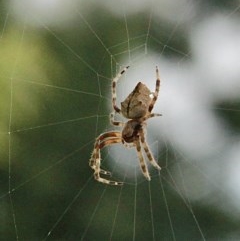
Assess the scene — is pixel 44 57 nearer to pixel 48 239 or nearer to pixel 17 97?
pixel 17 97

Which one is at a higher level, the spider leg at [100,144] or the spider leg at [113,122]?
the spider leg at [113,122]

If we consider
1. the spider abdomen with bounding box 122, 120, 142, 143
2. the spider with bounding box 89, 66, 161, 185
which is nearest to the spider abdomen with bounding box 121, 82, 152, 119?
the spider with bounding box 89, 66, 161, 185

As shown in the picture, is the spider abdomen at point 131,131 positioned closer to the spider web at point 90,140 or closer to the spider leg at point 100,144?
the spider leg at point 100,144

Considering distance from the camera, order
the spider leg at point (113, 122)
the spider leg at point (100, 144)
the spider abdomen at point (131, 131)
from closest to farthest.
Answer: the spider leg at point (113, 122)
the spider abdomen at point (131, 131)
the spider leg at point (100, 144)

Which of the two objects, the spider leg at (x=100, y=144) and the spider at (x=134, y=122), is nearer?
the spider at (x=134, y=122)

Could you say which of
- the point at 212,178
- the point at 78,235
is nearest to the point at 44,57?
the point at 78,235

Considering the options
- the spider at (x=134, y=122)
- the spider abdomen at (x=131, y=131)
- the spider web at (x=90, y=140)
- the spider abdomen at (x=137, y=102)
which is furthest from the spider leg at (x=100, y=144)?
the spider web at (x=90, y=140)

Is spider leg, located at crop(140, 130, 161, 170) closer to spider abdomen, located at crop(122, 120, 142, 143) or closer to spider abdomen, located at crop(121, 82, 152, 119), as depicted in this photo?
spider abdomen, located at crop(122, 120, 142, 143)
